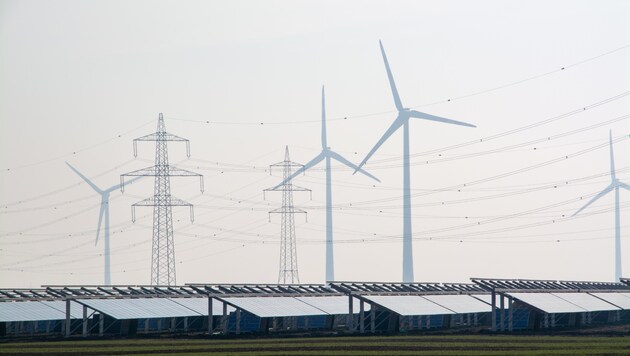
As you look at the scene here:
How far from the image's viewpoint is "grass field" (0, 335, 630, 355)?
71.4 m

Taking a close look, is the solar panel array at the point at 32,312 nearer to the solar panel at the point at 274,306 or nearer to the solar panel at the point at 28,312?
the solar panel at the point at 28,312

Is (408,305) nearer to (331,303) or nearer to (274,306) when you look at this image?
(331,303)

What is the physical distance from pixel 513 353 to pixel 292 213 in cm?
7584

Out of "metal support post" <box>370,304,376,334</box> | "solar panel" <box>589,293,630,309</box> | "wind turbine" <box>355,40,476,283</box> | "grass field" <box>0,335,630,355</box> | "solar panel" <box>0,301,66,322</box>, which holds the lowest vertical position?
"grass field" <box>0,335,630,355</box>

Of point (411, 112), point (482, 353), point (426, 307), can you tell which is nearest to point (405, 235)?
point (411, 112)

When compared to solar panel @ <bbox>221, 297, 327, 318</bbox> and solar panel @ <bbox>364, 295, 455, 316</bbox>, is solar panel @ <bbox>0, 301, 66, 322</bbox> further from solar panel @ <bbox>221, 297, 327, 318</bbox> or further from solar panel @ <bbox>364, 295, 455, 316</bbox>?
solar panel @ <bbox>364, 295, 455, 316</bbox>

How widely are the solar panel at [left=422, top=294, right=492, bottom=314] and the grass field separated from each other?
15.6 meters

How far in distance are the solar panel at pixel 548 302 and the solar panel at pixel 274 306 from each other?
1590 centimetres

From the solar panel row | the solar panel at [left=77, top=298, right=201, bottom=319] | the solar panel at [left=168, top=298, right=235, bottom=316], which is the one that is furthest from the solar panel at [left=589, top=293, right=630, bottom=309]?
the solar panel at [left=77, top=298, right=201, bottom=319]

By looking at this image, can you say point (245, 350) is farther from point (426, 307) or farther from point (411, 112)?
point (411, 112)

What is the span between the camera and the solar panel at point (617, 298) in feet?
378

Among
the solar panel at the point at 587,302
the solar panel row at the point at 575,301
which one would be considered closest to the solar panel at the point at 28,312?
the solar panel row at the point at 575,301

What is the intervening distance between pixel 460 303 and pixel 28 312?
122 feet

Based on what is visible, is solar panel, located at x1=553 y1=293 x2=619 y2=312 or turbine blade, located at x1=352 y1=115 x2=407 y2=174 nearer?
solar panel, located at x1=553 y1=293 x2=619 y2=312
